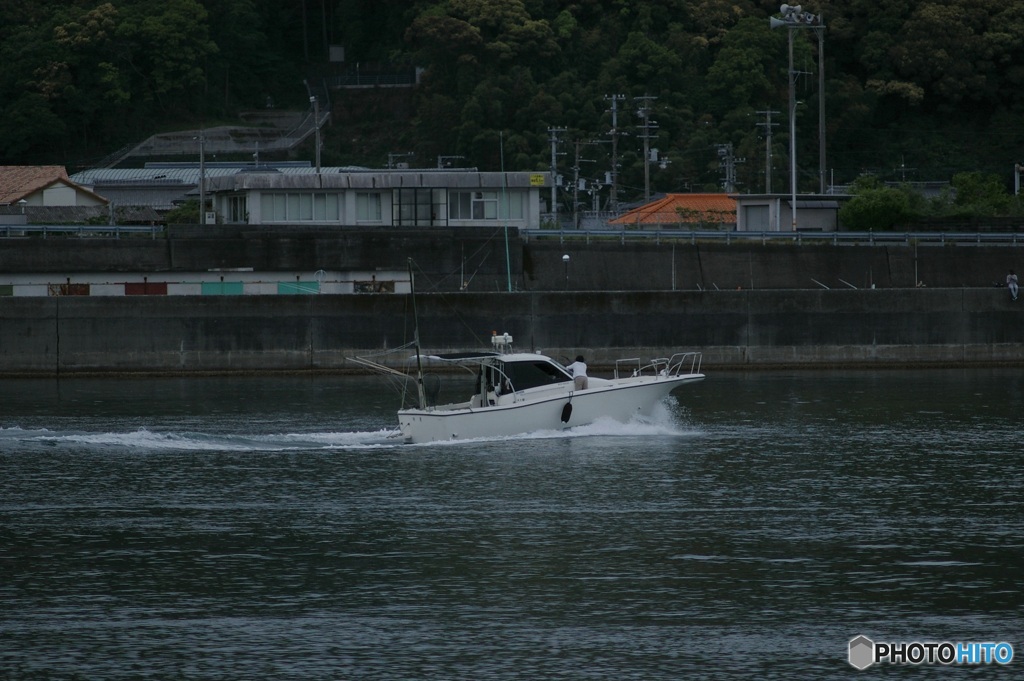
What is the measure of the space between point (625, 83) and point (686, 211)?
25.6m

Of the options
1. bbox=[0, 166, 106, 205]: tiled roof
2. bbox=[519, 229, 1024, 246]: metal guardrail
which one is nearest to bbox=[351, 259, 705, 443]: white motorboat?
bbox=[519, 229, 1024, 246]: metal guardrail

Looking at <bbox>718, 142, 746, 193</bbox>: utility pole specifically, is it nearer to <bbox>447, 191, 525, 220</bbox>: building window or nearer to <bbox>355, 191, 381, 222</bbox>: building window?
<bbox>447, 191, 525, 220</bbox>: building window

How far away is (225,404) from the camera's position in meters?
45.8

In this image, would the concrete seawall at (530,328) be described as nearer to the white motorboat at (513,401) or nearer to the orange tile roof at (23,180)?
the white motorboat at (513,401)

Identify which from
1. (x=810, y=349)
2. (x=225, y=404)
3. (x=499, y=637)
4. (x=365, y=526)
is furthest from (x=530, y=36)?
(x=499, y=637)

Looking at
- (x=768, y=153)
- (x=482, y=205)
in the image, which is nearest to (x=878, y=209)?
(x=482, y=205)

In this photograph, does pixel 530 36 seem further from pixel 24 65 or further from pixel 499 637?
pixel 499 637

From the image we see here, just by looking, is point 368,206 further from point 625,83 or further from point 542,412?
point 625,83

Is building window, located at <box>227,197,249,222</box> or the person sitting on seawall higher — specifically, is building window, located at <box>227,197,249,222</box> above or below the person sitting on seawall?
above

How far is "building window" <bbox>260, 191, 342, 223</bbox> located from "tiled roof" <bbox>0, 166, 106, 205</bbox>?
30.5 meters

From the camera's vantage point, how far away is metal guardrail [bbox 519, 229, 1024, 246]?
64562 mm

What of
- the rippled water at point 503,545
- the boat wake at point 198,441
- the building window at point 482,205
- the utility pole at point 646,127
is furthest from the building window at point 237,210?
the utility pole at point 646,127

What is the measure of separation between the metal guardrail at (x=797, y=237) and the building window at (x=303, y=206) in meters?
9.65

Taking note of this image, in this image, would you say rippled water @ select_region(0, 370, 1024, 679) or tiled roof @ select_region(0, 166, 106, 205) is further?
tiled roof @ select_region(0, 166, 106, 205)
